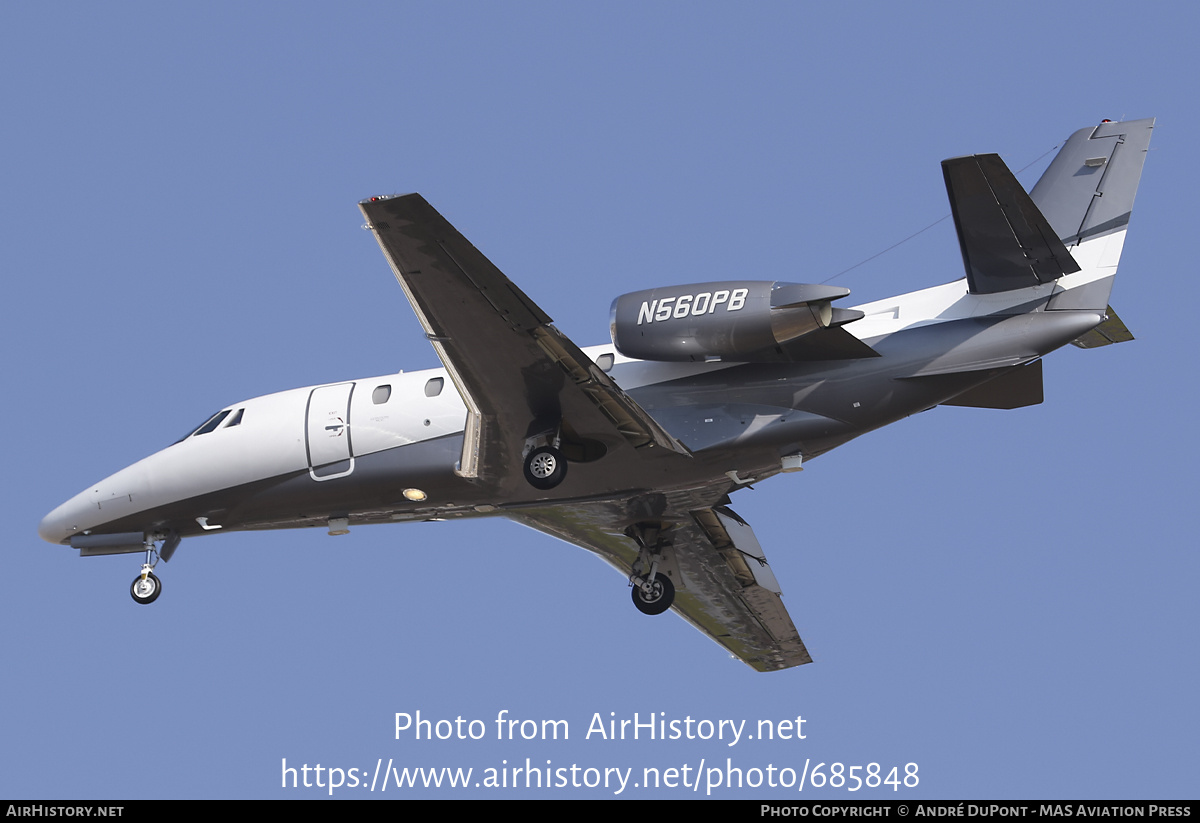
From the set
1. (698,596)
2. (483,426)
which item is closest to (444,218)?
(483,426)

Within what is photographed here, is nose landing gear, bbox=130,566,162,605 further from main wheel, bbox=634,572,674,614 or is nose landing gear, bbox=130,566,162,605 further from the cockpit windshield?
main wheel, bbox=634,572,674,614

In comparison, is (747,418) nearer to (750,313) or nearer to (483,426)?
(750,313)

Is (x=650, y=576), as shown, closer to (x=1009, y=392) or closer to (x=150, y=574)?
(x=1009, y=392)

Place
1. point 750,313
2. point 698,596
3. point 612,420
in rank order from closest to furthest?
point 750,313 < point 612,420 < point 698,596

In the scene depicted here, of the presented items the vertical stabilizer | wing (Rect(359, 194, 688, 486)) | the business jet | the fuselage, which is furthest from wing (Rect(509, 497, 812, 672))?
the vertical stabilizer

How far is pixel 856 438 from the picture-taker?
20688 mm

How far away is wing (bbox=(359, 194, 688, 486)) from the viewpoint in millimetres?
17922

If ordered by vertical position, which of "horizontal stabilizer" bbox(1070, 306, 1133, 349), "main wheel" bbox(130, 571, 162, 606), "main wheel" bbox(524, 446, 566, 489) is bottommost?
"main wheel" bbox(130, 571, 162, 606)

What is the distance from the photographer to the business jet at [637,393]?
62.2 feet

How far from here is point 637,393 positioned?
21062 millimetres

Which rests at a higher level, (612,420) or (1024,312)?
(1024,312)

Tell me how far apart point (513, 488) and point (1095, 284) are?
8.51 m

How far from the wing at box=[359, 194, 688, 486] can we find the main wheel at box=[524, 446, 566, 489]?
0.99 feet

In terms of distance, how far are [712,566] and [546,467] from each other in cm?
566
